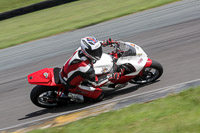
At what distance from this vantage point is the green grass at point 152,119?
464 cm

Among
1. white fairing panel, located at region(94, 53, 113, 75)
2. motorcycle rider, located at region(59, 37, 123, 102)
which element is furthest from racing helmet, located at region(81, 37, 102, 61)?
white fairing panel, located at region(94, 53, 113, 75)

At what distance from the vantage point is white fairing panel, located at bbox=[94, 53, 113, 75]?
7031 millimetres

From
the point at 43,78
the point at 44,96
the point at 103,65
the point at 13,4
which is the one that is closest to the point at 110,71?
the point at 103,65

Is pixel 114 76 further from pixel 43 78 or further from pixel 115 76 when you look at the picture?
pixel 43 78

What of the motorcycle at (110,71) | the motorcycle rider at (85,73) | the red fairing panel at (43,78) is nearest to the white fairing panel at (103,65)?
the motorcycle at (110,71)

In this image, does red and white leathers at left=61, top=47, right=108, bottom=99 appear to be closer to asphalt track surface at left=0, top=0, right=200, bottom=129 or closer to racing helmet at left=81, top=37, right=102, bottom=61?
racing helmet at left=81, top=37, right=102, bottom=61

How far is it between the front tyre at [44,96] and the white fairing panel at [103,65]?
1148mm

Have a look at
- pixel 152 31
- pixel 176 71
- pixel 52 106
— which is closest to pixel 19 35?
pixel 152 31

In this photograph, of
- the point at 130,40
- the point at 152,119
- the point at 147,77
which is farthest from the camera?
the point at 130,40

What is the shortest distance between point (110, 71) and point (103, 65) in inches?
9.5

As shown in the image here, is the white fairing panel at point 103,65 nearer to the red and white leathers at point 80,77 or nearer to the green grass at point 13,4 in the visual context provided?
the red and white leathers at point 80,77

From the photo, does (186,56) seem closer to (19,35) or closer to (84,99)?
(84,99)

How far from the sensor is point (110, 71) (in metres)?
7.17

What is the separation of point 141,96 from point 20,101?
3495 millimetres
